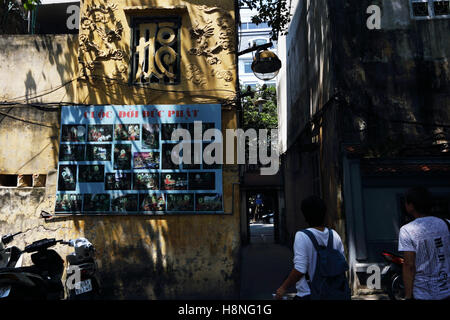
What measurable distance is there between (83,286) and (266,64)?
6304 millimetres

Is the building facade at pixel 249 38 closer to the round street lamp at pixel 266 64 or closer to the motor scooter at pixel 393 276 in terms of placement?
the round street lamp at pixel 266 64

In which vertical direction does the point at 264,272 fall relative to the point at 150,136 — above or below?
below

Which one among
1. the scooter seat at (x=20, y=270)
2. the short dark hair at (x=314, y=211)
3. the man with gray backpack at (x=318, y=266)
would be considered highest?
the short dark hair at (x=314, y=211)

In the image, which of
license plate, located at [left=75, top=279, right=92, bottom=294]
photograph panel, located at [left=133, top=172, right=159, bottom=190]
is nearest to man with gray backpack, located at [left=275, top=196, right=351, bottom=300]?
license plate, located at [left=75, top=279, right=92, bottom=294]

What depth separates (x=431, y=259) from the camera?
2730 mm

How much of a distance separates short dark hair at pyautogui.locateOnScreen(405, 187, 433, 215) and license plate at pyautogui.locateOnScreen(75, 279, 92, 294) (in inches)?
162

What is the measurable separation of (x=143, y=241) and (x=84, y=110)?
314cm

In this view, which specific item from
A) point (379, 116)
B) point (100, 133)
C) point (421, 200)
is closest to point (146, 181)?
point (100, 133)

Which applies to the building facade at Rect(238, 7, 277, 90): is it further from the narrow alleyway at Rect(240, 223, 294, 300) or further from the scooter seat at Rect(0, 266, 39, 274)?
the scooter seat at Rect(0, 266, 39, 274)

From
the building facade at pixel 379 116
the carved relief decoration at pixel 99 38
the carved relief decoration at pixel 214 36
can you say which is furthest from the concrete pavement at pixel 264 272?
the carved relief decoration at pixel 99 38

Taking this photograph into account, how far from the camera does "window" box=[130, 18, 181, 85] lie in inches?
277

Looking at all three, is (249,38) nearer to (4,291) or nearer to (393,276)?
(393,276)

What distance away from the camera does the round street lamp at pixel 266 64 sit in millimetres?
A: 7855

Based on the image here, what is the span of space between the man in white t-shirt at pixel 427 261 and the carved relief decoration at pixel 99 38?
21.0 ft
